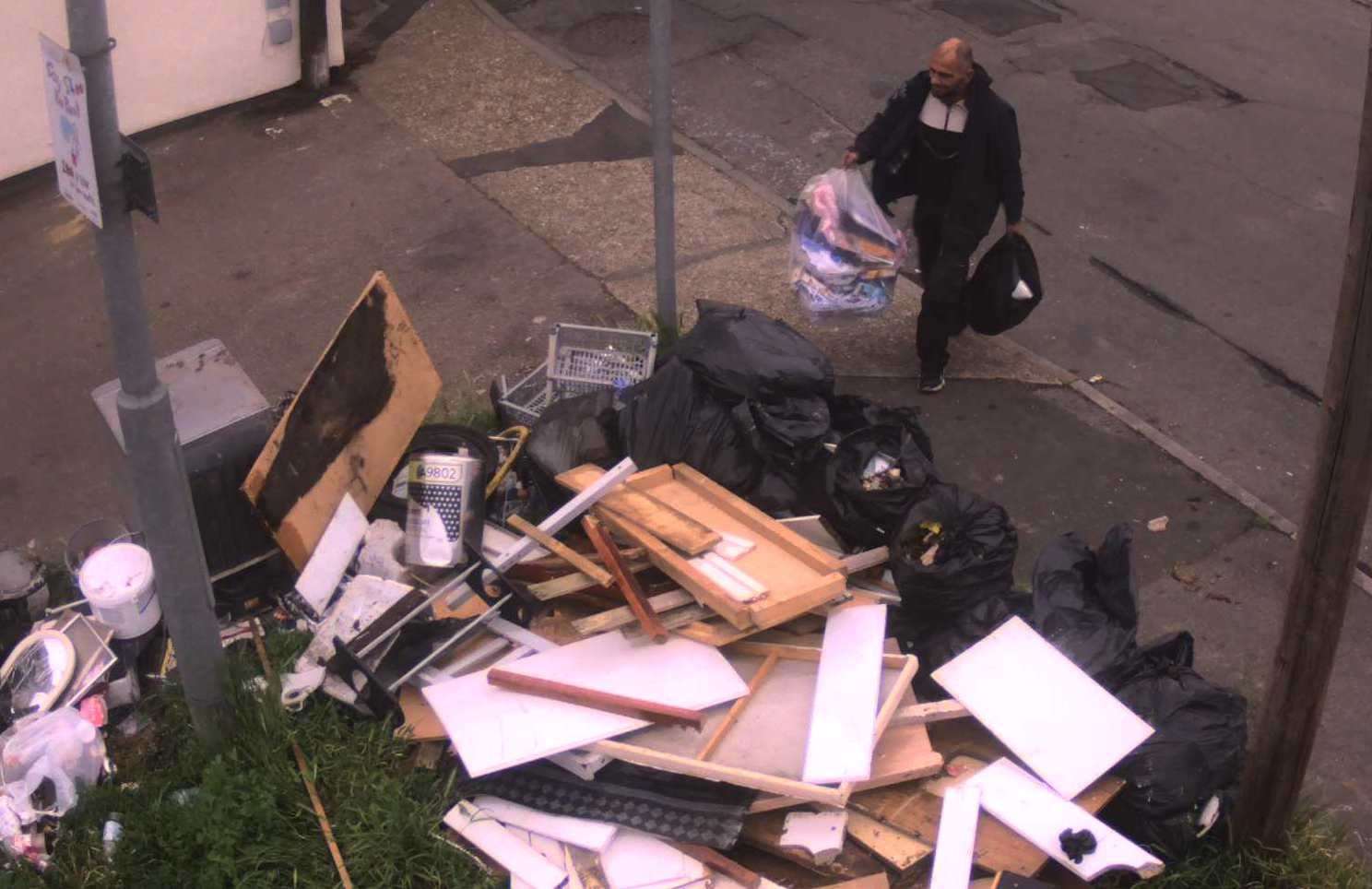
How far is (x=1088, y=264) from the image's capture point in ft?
27.2

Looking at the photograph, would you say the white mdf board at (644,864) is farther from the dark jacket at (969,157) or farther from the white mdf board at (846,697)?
the dark jacket at (969,157)

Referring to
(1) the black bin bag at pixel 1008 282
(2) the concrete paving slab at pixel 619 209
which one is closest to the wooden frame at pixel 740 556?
(1) the black bin bag at pixel 1008 282

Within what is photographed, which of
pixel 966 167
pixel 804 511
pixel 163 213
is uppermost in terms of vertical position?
pixel 966 167

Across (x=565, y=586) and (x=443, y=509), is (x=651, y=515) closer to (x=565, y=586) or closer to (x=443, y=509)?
(x=565, y=586)

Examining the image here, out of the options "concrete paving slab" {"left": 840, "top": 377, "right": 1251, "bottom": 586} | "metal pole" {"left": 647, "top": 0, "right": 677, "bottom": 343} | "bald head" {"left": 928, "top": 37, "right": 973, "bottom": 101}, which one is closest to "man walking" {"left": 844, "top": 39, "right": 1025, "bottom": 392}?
"bald head" {"left": 928, "top": 37, "right": 973, "bottom": 101}

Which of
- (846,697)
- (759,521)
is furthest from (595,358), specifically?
(846,697)

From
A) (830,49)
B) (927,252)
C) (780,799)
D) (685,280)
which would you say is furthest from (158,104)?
(780,799)

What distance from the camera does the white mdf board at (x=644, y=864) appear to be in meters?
4.35

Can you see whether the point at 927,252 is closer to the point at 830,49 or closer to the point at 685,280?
the point at 685,280

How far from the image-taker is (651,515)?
535cm

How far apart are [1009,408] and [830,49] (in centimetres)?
488

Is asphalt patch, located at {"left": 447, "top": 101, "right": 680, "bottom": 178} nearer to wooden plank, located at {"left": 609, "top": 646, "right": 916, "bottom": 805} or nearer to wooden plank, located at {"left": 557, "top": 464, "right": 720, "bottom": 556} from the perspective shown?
wooden plank, located at {"left": 557, "top": 464, "right": 720, "bottom": 556}

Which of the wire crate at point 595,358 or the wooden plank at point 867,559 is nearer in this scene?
the wooden plank at point 867,559

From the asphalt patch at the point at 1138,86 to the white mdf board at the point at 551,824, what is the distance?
7.78 m
